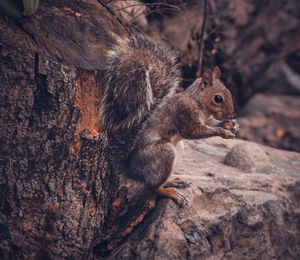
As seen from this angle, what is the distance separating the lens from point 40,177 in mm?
1541

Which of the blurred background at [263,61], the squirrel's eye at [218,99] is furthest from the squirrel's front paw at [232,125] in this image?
the blurred background at [263,61]

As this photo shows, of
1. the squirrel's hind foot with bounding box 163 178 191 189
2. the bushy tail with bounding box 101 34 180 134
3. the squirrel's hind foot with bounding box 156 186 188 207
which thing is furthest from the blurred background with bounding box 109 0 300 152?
the squirrel's hind foot with bounding box 156 186 188 207

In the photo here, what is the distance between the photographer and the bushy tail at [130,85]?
1.61 metres

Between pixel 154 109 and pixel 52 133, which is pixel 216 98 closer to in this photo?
pixel 154 109

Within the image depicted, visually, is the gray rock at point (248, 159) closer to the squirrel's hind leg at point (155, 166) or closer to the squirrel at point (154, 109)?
the squirrel at point (154, 109)

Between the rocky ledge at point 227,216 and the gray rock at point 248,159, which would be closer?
the rocky ledge at point 227,216

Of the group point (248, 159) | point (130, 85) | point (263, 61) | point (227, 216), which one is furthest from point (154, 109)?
point (263, 61)

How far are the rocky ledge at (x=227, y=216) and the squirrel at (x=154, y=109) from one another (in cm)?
15

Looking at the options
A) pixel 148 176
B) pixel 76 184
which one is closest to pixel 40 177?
pixel 76 184

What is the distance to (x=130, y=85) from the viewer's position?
1.59 m

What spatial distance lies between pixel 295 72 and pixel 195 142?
538 cm

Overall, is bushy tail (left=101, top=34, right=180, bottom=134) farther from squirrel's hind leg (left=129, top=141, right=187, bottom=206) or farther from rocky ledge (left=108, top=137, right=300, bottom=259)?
rocky ledge (left=108, top=137, right=300, bottom=259)

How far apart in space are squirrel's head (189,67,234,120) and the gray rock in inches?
25.4

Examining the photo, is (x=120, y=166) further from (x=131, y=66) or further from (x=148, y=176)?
(x=131, y=66)
